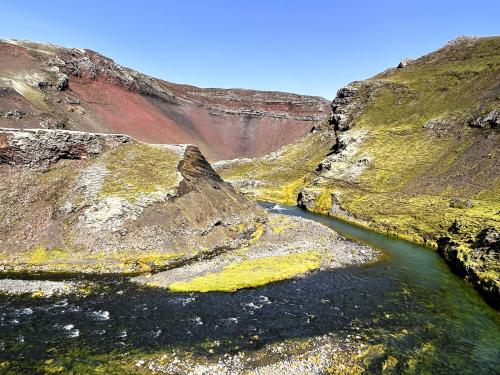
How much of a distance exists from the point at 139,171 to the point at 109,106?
104 metres

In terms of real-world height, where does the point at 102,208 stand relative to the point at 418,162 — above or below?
below

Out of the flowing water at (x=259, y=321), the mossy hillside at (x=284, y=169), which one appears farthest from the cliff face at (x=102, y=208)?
the mossy hillside at (x=284, y=169)

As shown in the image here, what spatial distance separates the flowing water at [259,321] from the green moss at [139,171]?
1687 cm

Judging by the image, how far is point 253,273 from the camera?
38531 mm

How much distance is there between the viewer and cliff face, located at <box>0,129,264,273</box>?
4119 centimetres

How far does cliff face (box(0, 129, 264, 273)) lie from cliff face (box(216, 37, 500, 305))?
27.6 metres

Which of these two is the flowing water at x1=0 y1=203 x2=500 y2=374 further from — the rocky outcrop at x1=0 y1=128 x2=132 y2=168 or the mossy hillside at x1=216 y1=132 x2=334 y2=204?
the mossy hillside at x1=216 y1=132 x2=334 y2=204

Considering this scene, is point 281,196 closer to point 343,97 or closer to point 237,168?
point 237,168

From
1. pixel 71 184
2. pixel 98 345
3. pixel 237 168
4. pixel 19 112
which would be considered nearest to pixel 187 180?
pixel 71 184

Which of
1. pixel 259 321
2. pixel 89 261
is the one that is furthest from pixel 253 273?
pixel 89 261

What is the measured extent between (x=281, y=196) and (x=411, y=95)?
6203cm

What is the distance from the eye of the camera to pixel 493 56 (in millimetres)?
121312

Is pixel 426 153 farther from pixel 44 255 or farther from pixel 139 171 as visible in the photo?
pixel 44 255

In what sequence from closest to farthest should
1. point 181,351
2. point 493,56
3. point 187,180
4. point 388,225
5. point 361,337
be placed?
point 181,351, point 361,337, point 187,180, point 388,225, point 493,56
